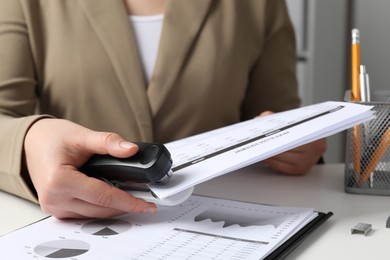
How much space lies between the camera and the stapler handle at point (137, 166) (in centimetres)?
59

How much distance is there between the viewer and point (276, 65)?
114 centimetres

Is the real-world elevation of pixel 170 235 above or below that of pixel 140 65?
below

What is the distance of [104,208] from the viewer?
0.62 meters

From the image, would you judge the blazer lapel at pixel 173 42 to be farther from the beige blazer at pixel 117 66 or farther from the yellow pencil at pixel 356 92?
the yellow pencil at pixel 356 92

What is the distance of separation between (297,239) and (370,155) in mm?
226

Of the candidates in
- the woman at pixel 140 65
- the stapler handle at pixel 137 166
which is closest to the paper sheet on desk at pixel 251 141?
the stapler handle at pixel 137 166

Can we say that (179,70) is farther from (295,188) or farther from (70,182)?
(70,182)

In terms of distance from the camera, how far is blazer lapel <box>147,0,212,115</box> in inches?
39.4

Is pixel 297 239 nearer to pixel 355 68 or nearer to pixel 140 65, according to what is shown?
pixel 355 68

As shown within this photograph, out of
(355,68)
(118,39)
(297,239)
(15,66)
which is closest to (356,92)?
(355,68)

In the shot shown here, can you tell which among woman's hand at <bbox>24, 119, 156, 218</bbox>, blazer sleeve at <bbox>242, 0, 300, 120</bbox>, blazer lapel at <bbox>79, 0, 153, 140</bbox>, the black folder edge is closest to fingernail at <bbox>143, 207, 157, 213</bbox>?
woman's hand at <bbox>24, 119, 156, 218</bbox>

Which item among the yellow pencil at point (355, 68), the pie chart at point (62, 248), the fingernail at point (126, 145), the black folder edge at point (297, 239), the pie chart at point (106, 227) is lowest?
the black folder edge at point (297, 239)

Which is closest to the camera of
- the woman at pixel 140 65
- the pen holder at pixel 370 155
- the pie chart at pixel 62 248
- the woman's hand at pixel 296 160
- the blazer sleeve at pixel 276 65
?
the pie chart at pixel 62 248

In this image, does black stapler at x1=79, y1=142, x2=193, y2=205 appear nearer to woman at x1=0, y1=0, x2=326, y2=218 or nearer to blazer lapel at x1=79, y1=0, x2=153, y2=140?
woman at x1=0, y1=0, x2=326, y2=218
